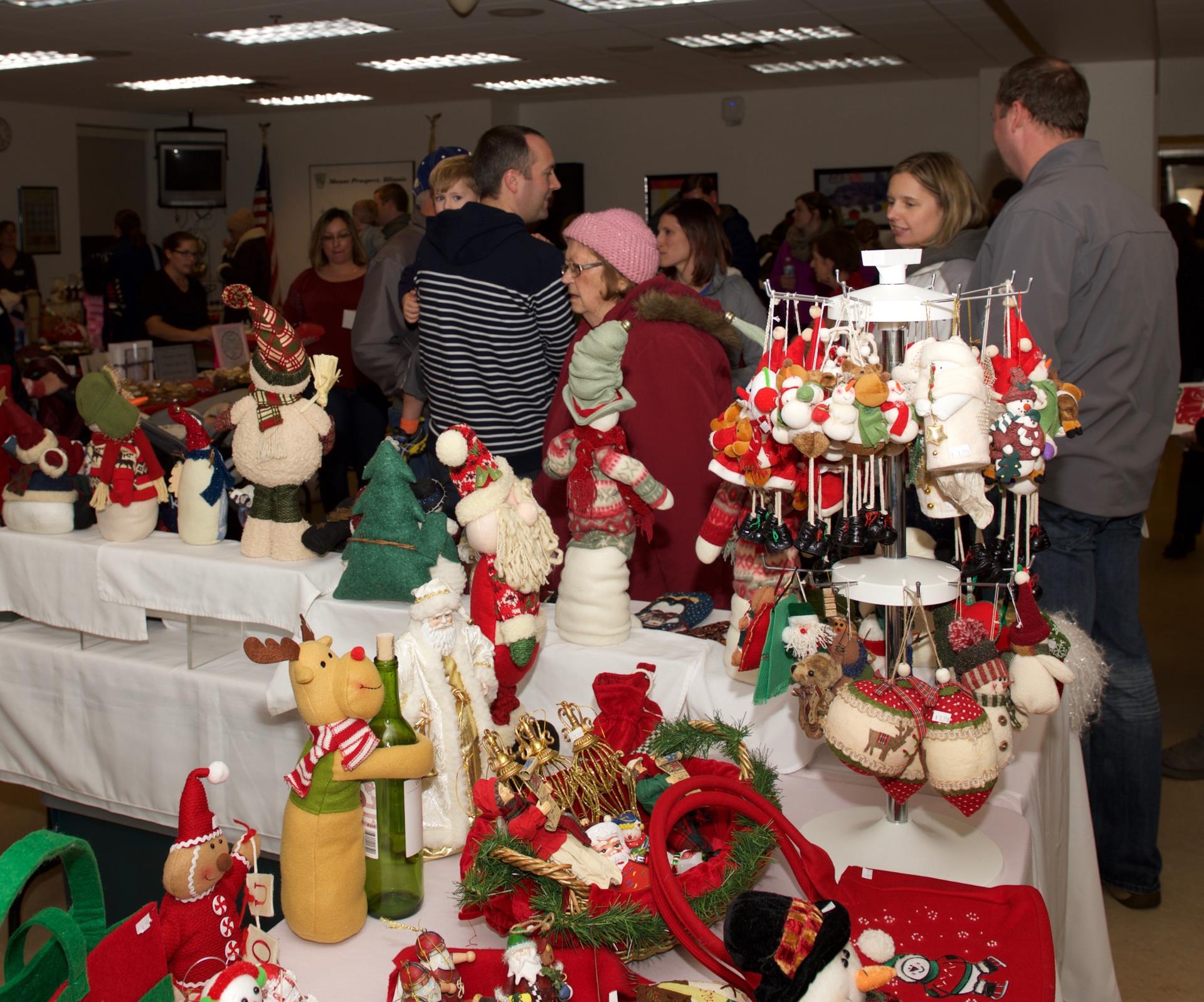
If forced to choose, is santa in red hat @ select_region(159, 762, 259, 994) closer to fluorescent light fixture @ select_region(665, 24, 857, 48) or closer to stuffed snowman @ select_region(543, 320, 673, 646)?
stuffed snowman @ select_region(543, 320, 673, 646)

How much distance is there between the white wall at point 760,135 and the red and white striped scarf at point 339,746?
8521mm

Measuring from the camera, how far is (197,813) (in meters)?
1.13

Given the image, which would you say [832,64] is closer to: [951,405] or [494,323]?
[494,323]

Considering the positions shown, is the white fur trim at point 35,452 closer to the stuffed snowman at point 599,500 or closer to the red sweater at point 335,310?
the stuffed snowman at point 599,500

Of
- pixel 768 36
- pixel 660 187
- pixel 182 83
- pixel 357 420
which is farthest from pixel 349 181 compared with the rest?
pixel 357 420

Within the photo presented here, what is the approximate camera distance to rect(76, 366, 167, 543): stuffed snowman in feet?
7.22

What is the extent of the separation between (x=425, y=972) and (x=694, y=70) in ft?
27.2

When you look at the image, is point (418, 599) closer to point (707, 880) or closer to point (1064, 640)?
point (707, 880)

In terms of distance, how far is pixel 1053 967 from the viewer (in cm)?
115

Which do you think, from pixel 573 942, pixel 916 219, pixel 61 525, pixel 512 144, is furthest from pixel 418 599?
pixel 916 219

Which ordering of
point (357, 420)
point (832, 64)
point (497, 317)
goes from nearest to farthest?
point (497, 317) < point (357, 420) < point (832, 64)

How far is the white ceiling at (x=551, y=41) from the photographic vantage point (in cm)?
576

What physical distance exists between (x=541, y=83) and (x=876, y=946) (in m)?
8.90

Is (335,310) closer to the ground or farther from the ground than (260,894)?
farther from the ground
